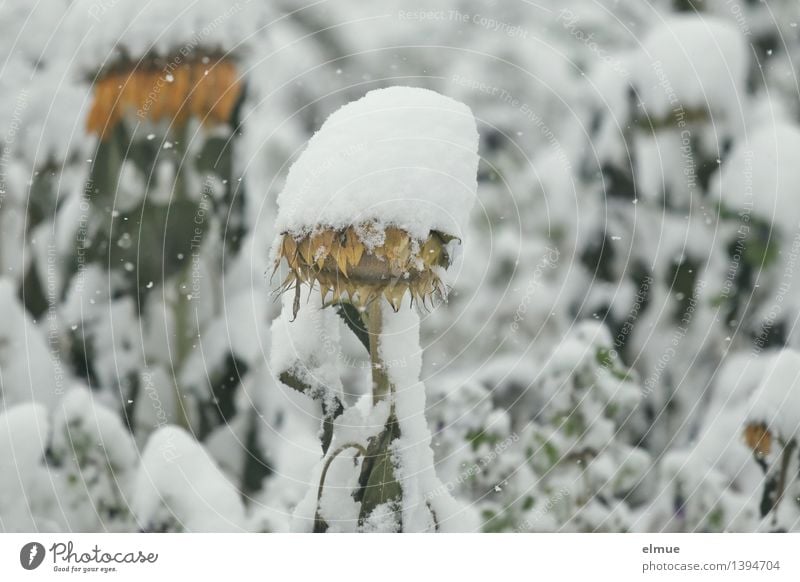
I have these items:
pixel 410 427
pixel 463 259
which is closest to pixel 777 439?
pixel 463 259

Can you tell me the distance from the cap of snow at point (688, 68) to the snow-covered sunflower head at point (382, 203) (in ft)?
1.17

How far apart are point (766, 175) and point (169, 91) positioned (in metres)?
0.60

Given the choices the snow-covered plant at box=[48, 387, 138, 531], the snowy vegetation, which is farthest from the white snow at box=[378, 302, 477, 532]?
the snow-covered plant at box=[48, 387, 138, 531]

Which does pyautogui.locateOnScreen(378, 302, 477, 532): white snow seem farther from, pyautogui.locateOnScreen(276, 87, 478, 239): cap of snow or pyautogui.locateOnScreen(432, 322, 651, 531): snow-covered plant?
pyautogui.locateOnScreen(432, 322, 651, 531): snow-covered plant

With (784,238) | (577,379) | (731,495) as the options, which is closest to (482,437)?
(577,379)

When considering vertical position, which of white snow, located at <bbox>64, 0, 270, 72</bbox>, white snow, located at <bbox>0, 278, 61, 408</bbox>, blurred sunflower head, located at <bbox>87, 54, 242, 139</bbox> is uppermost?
white snow, located at <bbox>64, 0, 270, 72</bbox>

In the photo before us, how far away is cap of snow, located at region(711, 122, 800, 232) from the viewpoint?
0.72 metres

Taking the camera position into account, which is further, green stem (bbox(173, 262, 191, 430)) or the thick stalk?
green stem (bbox(173, 262, 191, 430))

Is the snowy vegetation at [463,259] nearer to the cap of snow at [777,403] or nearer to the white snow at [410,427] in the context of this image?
the cap of snow at [777,403]

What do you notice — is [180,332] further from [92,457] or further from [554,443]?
[554,443]

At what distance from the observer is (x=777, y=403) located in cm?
72

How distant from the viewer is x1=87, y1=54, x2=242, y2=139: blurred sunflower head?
70 cm

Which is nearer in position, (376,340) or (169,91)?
(376,340)

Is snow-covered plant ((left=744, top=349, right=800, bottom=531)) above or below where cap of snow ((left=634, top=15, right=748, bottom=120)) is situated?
below
